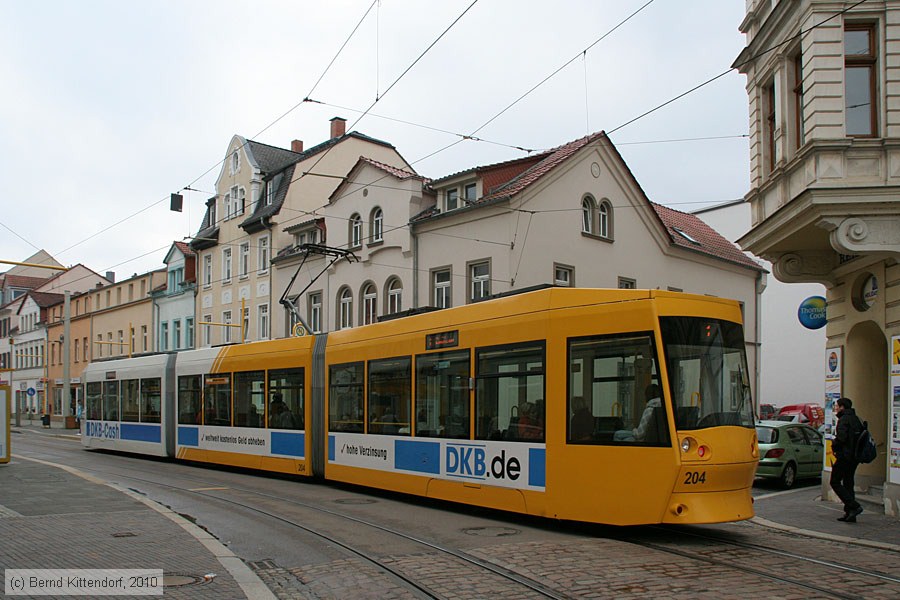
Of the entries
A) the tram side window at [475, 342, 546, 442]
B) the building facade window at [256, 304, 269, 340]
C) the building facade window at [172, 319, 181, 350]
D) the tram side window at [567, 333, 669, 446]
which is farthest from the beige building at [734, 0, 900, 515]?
the building facade window at [172, 319, 181, 350]

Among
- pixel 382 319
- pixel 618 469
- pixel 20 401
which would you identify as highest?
pixel 382 319

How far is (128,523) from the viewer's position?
10.8 meters

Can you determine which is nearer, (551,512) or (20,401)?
(551,512)

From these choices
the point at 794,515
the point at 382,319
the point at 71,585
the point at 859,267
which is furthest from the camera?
the point at 382,319

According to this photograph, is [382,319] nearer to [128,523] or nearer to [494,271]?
[128,523]

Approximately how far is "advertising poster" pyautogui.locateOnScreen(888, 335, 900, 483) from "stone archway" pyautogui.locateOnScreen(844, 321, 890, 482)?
2.12 metres

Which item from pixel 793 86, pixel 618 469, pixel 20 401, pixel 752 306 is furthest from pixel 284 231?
pixel 20 401

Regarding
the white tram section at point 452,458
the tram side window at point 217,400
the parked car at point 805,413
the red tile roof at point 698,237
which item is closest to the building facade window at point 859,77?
the white tram section at point 452,458

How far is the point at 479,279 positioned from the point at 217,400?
9.02 m

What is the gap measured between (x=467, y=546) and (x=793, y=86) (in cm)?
955

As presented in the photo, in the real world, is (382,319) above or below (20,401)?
above

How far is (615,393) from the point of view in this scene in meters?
10.0

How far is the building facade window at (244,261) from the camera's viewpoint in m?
40.0

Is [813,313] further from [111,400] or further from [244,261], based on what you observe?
[244,261]
